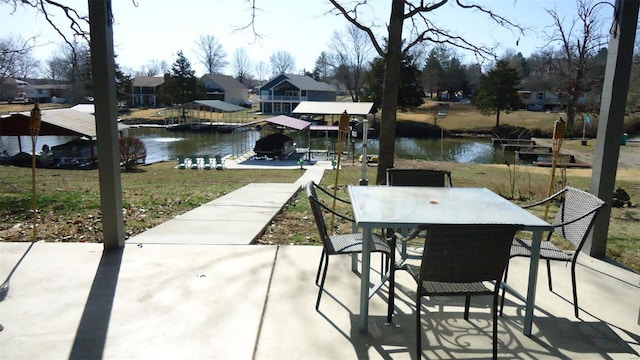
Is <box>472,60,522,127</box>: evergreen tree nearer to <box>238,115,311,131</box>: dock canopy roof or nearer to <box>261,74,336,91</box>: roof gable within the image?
<box>238,115,311,131</box>: dock canopy roof

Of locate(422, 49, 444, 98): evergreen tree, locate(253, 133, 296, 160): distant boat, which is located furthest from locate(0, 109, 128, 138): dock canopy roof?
locate(422, 49, 444, 98): evergreen tree

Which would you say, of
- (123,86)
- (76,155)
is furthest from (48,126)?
(123,86)

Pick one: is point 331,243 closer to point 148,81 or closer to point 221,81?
point 221,81

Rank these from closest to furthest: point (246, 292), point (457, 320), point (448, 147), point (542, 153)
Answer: point (457, 320)
point (246, 292)
point (542, 153)
point (448, 147)

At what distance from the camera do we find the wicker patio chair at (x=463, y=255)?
2180mm

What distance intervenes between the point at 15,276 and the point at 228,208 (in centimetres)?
314

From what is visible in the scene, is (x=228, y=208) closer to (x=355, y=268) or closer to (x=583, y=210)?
(x=355, y=268)

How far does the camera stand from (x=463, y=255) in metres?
2.24

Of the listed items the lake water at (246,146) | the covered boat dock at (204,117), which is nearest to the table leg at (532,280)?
the lake water at (246,146)

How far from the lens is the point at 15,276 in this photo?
3320 millimetres

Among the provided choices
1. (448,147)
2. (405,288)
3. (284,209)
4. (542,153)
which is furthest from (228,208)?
(448,147)

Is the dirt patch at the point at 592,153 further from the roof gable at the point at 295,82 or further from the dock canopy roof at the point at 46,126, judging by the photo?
the roof gable at the point at 295,82

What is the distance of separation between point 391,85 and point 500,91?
36729mm

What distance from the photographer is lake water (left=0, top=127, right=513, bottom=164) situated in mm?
26719
